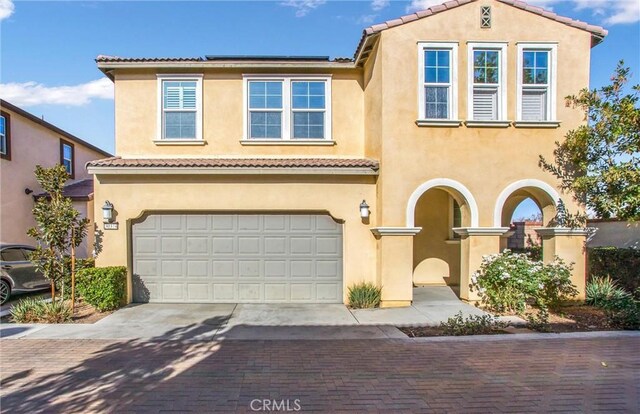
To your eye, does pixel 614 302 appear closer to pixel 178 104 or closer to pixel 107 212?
pixel 178 104

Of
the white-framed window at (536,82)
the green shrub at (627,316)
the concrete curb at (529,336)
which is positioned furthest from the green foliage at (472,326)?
the white-framed window at (536,82)

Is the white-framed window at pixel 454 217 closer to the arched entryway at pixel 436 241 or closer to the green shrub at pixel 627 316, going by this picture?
the arched entryway at pixel 436 241

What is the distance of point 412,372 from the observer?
590 centimetres

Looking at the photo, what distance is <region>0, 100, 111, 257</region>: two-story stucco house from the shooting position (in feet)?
46.9

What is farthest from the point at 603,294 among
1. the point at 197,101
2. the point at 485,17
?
the point at 197,101

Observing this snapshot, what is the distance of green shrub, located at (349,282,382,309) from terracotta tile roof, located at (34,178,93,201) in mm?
11033

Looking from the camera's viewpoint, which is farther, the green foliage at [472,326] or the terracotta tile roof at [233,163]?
the terracotta tile roof at [233,163]

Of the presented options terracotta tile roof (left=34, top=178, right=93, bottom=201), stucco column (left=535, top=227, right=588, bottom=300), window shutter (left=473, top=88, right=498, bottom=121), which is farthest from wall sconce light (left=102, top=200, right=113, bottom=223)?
stucco column (left=535, top=227, right=588, bottom=300)

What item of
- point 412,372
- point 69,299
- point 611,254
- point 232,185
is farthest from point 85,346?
point 611,254

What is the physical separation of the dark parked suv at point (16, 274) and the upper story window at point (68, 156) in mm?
7493

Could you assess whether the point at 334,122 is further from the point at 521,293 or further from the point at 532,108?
the point at 521,293

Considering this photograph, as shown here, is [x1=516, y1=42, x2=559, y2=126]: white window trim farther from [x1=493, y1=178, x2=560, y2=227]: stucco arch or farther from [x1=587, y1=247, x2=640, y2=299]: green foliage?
[x1=587, y1=247, x2=640, y2=299]: green foliage

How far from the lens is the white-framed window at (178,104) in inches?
451
